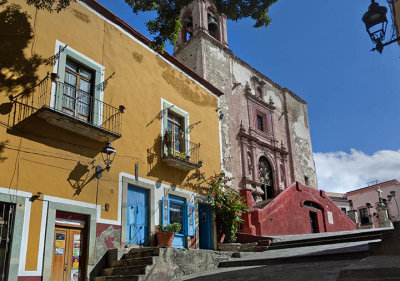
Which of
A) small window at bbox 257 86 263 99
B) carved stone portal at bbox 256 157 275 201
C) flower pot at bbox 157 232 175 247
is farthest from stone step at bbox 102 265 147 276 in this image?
small window at bbox 257 86 263 99

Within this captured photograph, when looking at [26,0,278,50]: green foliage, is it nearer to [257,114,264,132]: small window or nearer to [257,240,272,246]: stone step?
[257,240,272,246]: stone step

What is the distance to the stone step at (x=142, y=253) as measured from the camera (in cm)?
861

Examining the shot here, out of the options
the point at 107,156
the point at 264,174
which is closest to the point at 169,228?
the point at 107,156

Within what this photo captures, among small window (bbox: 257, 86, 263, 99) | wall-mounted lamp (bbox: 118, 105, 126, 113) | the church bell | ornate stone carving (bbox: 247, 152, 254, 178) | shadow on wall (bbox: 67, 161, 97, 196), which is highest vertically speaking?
the church bell

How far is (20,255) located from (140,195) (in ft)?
12.5

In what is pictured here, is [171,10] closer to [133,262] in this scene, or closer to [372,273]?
[133,262]

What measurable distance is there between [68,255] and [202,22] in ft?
52.3

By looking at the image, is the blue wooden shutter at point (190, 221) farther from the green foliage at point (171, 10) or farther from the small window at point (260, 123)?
the small window at point (260, 123)

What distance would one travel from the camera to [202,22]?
21.2 meters

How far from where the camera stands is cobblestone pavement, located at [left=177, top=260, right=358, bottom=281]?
21.6ft

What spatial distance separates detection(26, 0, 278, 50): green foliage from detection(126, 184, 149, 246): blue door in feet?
13.4

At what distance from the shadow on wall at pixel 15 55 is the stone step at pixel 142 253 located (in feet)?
14.7

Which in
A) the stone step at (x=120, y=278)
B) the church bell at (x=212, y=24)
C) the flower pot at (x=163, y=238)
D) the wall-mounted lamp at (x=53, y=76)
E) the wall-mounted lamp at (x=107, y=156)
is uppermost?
the church bell at (x=212, y=24)

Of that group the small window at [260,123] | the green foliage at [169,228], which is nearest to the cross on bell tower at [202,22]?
the small window at [260,123]
